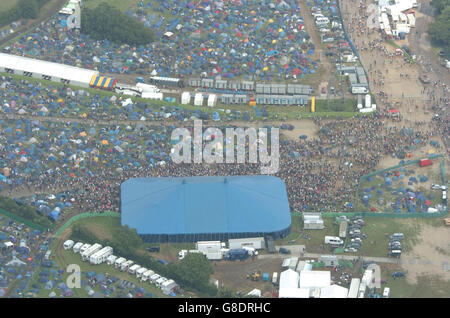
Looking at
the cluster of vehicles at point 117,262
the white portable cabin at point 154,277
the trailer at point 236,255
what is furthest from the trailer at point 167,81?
the white portable cabin at point 154,277

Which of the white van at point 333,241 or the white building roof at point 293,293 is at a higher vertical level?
the white van at point 333,241

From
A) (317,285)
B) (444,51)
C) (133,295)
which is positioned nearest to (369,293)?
(317,285)

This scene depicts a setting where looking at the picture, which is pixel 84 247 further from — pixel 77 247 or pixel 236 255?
pixel 236 255

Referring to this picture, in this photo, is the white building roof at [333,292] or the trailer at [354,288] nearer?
the white building roof at [333,292]

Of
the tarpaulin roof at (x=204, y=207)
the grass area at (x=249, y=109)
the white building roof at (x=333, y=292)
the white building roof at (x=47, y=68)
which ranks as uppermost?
the white building roof at (x=47, y=68)

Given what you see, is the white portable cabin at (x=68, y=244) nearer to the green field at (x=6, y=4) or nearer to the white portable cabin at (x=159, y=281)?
the white portable cabin at (x=159, y=281)

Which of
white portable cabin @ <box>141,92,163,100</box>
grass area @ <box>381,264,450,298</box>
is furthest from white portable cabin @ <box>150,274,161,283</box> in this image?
white portable cabin @ <box>141,92,163,100</box>
